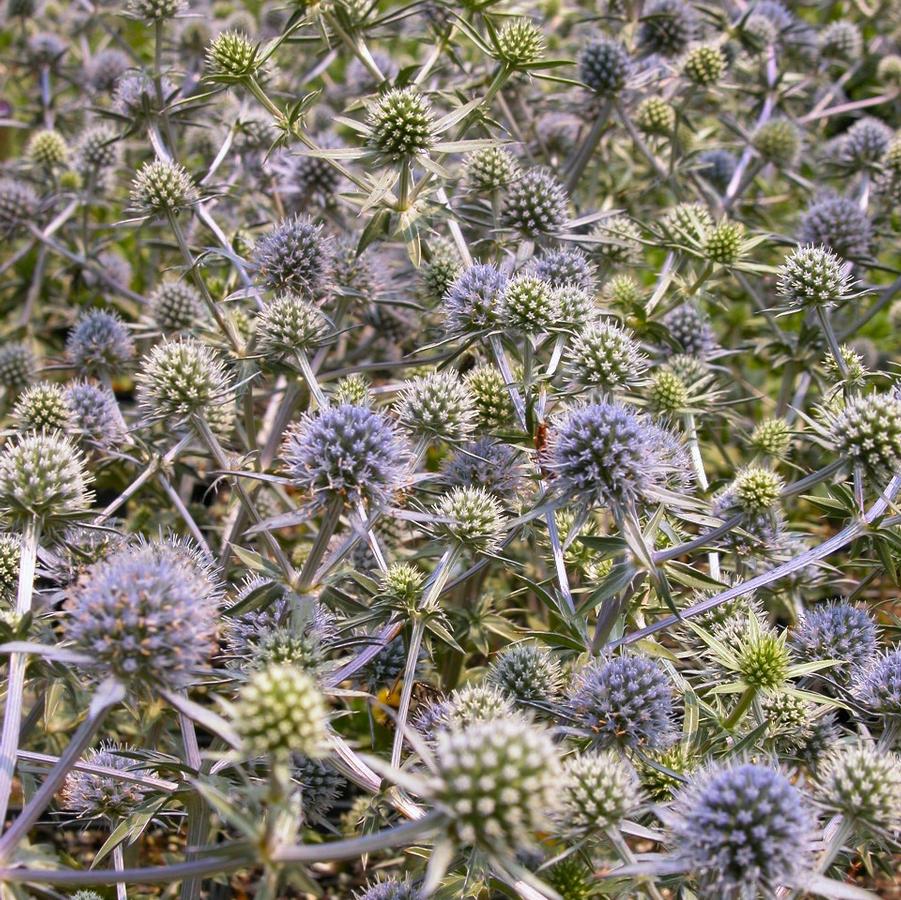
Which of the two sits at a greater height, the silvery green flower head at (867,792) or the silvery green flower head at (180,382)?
the silvery green flower head at (180,382)

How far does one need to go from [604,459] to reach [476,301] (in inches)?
31.6

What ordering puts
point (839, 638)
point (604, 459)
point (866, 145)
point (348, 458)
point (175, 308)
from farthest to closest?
1. point (866, 145)
2. point (175, 308)
3. point (839, 638)
4. point (604, 459)
5. point (348, 458)

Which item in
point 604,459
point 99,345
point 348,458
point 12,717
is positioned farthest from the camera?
point 99,345

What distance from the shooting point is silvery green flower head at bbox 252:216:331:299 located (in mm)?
3164

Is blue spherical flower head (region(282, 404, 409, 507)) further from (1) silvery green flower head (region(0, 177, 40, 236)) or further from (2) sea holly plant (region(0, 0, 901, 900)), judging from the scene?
(1) silvery green flower head (region(0, 177, 40, 236))

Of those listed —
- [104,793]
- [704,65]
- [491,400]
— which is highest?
[704,65]

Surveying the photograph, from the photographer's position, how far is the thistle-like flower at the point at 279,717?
1.73 m

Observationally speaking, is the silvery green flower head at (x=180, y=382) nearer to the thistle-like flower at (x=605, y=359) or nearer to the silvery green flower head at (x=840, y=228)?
the thistle-like flower at (x=605, y=359)

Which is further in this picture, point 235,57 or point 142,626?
point 235,57

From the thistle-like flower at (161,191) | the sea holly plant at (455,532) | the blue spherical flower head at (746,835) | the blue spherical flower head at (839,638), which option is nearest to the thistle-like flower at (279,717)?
the sea holly plant at (455,532)

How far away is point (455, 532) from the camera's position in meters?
2.63

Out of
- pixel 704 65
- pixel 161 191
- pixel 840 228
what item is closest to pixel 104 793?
pixel 161 191

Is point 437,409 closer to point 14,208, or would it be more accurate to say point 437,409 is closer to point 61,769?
point 61,769

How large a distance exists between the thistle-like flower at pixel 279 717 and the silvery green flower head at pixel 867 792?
121cm
